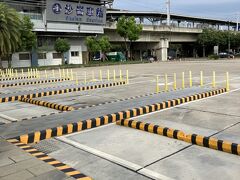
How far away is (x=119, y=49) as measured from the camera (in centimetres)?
9575

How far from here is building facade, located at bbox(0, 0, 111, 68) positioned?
1970 inches

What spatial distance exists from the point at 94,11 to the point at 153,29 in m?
16.8

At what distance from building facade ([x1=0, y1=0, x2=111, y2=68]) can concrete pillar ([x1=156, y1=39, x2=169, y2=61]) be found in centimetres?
1827

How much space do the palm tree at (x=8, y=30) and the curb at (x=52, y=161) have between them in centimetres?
3340

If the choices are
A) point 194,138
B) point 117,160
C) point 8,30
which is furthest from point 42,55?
point 117,160

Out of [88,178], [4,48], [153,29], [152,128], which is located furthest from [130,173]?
[153,29]

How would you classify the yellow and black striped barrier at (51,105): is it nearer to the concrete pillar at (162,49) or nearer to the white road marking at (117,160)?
the white road marking at (117,160)

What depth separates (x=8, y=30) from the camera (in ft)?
127

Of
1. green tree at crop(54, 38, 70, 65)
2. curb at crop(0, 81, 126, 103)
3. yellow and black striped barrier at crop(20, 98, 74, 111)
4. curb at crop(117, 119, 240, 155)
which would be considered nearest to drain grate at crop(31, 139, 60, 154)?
curb at crop(117, 119, 240, 155)

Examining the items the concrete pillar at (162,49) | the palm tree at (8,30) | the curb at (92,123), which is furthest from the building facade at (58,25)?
the curb at (92,123)

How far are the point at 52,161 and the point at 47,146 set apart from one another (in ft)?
4.31

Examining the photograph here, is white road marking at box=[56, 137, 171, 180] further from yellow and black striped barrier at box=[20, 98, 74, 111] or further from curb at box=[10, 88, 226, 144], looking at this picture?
yellow and black striped barrier at box=[20, 98, 74, 111]

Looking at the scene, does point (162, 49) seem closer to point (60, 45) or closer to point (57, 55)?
point (57, 55)

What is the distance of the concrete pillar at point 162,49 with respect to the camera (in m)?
73.6
